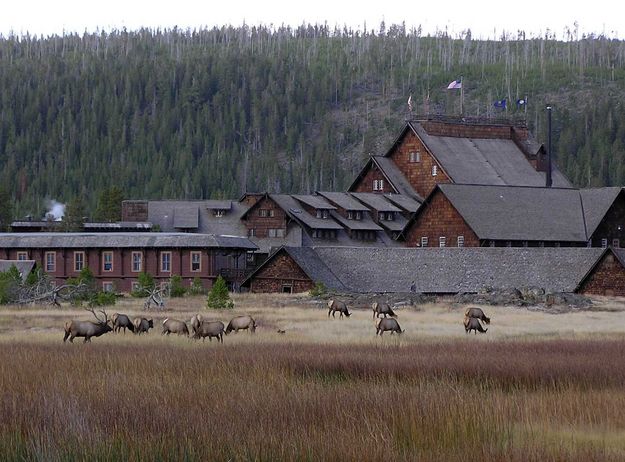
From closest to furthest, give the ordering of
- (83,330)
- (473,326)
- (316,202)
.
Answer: (83,330)
(473,326)
(316,202)

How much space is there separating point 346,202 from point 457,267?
2332cm

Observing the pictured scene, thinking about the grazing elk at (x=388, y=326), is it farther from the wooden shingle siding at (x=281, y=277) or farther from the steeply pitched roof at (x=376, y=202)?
the steeply pitched roof at (x=376, y=202)

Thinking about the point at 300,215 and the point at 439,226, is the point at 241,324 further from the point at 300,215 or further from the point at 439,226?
the point at 300,215

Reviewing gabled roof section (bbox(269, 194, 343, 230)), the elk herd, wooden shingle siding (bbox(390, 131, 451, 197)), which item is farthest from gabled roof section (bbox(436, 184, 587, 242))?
the elk herd

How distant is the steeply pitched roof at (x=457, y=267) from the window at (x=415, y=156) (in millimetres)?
27361

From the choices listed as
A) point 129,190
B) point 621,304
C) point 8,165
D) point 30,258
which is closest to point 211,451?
point 621,304

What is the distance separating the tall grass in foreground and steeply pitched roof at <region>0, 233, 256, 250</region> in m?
45.3

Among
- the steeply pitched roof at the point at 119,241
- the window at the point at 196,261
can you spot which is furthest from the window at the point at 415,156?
the window at the point at 196,261

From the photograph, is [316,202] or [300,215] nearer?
[300,215]

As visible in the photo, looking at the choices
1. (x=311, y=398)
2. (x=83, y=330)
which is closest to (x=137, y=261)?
(x=83, y=330)

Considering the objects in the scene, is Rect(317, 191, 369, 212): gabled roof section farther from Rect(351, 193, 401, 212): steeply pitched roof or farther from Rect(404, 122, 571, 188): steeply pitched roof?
Rect(404, 122, 571, 188): steeply pitched roof

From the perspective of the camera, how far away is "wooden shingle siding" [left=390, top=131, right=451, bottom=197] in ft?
331

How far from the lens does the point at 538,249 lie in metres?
72.7

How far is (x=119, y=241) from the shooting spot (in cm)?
7675
